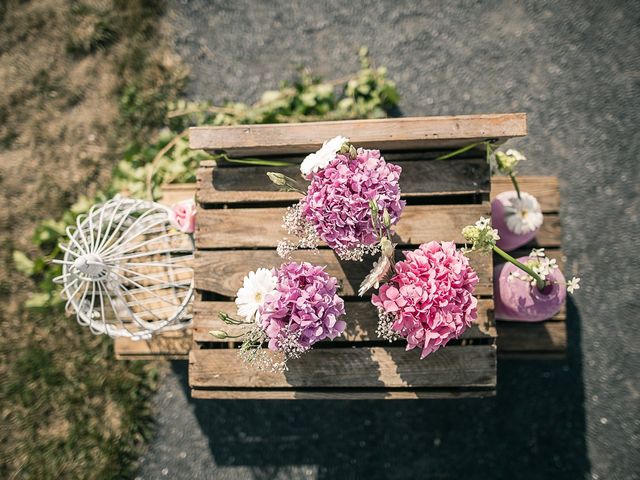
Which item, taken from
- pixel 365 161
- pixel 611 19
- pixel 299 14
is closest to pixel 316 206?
pixel 365 161

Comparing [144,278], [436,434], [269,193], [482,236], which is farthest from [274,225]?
[436,434]

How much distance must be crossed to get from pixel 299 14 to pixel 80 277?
1999 mm

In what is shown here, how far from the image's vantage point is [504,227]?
2.02 meters

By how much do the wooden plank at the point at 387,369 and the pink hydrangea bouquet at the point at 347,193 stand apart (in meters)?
0.56

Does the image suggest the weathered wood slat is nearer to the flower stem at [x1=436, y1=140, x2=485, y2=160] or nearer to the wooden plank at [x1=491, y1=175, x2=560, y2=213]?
the wooden plank at [x1=491, y1=175, x2=560, y2=213]

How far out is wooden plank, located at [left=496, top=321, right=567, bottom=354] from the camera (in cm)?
225

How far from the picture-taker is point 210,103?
112 inches

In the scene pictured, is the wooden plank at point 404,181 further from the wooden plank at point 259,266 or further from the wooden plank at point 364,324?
the wooden plank at point 364,324

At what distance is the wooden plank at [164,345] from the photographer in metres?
2.28

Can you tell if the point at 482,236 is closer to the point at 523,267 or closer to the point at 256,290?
the point at 523,267

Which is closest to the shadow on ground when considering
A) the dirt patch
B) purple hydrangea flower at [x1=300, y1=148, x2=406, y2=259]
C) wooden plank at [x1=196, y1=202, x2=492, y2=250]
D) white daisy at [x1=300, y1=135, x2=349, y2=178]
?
the dirt patch

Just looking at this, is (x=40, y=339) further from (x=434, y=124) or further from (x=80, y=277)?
(x=434, y=124)

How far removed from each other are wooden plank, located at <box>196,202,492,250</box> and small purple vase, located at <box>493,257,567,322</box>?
28 cm

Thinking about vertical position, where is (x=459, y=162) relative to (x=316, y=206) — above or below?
above
